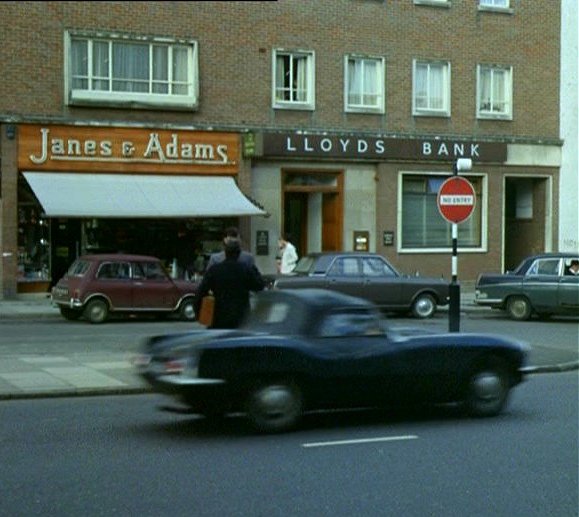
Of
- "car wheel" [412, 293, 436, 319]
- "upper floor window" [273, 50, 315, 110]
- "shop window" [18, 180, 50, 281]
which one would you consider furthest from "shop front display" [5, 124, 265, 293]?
"car wheel" [412, 293, 436, 319]

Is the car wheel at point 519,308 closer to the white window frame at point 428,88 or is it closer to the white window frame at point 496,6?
the white window frame at point 428,88

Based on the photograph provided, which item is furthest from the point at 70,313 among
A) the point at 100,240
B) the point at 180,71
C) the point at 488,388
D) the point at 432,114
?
the point at 488,388

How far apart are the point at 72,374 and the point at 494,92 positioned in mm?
21666

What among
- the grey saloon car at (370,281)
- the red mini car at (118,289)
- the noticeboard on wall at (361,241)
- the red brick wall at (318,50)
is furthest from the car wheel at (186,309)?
the noticeboard on wall at (361,241)

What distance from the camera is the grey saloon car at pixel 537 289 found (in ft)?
79.3

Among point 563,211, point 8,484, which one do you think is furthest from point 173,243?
point 8,484

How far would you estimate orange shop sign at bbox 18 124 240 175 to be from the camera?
1048 inches

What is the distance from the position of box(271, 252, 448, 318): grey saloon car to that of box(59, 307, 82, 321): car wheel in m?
4.16

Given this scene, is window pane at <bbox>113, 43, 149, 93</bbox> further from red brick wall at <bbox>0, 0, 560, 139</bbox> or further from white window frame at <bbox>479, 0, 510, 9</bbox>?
white window frame at <bbox>479, 0, 510, 9</bbox>

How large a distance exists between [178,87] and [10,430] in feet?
62.4

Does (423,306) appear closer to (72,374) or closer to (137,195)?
(137,195)

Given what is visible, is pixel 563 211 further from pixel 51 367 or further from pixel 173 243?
pixel 51 367

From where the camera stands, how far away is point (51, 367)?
14.7 metres

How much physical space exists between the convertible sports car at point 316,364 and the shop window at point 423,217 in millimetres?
20441
